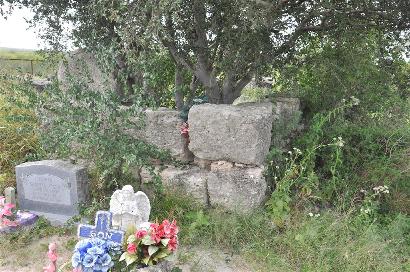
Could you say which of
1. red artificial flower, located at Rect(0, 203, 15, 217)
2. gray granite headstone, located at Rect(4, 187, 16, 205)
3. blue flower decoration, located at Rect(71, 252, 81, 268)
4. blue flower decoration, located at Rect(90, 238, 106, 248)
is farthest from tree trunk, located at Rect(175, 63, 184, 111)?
blue flower decoration, located at Rect(71, 252, 81, 268)

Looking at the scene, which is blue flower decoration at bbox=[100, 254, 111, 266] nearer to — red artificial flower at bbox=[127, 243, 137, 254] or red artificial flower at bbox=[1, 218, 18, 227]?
red artificial flower at bbox=[127, 243, 137, 254]

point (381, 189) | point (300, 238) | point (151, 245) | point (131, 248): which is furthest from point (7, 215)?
point (381, 189)

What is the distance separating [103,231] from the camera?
3.31m

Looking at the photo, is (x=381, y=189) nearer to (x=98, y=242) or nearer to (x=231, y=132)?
(x=231, y=132)

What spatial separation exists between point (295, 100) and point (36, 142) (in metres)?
3.20

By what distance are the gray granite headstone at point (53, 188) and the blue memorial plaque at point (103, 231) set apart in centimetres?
120

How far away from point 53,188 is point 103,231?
1491 millimetres

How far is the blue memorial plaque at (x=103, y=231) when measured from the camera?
3.24 m

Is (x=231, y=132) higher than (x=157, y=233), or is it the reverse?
(x=231, y=132)

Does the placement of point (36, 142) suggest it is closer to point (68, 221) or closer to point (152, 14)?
point (68, 221)

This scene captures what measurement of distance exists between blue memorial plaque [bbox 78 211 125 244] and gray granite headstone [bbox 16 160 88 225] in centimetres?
120

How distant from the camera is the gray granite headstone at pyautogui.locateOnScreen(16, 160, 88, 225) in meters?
4.50

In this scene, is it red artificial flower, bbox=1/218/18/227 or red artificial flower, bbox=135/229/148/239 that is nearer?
red artificial flower, bbox=135/229/148/239

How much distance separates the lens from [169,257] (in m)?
3.01
